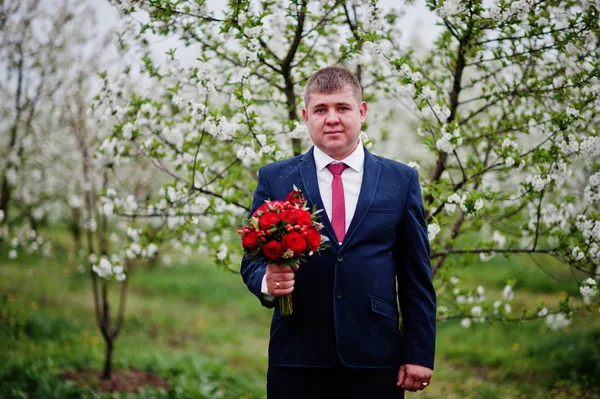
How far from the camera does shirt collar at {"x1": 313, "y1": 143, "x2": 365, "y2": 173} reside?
247 centimetres

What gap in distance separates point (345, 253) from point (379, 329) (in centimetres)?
40

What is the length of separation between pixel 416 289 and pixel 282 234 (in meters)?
0.83

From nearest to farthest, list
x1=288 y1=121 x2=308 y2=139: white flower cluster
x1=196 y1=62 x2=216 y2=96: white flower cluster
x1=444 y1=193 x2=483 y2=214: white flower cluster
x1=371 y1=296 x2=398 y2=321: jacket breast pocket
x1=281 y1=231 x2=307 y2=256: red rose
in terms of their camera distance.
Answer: x1=281 y1=231 x2=307 y2=256: red rose, x1=371 y1=296 x2=398 y2=321: jacket breast pocket, x1=444 y1=193 x2=483 y2=214: white flower cluster, x1=196 y1=62 x2=216 y2=96: white flower cluster, x1=288 y1=121 x2=308 y2=139: white flower cluster

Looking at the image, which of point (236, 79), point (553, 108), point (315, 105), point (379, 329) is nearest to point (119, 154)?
point (236, 79)

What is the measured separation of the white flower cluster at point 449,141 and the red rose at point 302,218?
5.00 ft

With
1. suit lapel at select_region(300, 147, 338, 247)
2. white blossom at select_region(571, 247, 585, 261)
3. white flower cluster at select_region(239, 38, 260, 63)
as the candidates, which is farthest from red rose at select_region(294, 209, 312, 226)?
white blossom at select_region(571, 247, 585, 261)

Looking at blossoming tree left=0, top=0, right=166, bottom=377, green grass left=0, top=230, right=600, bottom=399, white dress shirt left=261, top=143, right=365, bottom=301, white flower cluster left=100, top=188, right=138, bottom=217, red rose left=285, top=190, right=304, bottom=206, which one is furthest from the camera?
blossoming tree left=0, top=0, right=166, bottom=377

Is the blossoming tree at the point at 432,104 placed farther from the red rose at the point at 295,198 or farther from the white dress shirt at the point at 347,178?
the red rose at the point at 295,198

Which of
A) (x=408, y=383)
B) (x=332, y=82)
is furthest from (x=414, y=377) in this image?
(x=332, y=82)

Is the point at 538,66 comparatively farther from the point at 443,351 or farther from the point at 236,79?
the point at 443,351

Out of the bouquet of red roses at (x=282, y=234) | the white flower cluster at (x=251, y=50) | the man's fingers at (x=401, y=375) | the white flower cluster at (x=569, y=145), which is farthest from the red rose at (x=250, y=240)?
the white flower cluster at (x=569, y=145)

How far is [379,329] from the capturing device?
7.61ft

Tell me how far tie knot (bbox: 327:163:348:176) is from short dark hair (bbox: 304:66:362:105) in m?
0.36

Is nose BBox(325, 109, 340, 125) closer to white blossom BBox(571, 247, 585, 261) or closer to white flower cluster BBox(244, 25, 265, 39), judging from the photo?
white flower cluster BBox(244, 25, 265, 39)
